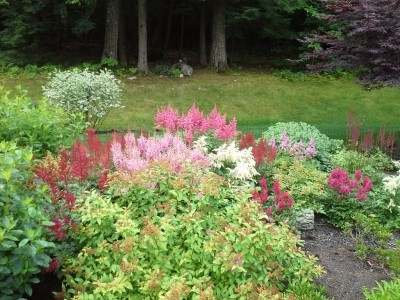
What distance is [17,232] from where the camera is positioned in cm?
283

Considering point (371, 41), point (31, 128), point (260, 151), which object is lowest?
point (260, 151)

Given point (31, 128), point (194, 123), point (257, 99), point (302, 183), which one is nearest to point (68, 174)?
point (31, 128)

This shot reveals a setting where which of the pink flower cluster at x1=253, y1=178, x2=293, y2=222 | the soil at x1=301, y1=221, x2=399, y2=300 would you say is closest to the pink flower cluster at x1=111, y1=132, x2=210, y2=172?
the pink flower cluster at x1=253, y1=178, x2=293, y2=222

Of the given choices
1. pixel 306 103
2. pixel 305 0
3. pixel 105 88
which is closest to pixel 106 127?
pixel 105 88

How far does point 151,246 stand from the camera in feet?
11.2

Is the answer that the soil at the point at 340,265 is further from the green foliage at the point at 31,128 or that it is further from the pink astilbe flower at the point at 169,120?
the green foliage at the point at 31,128

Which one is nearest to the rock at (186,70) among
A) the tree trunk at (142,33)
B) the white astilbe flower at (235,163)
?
the tree trunk at (142,33)

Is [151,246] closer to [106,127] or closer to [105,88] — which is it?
[105,88]

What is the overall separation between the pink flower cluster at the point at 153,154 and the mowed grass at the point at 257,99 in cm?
716

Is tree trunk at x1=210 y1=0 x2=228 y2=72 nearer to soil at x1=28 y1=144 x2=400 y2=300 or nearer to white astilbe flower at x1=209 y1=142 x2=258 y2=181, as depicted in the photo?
white astilbe flower at x1=209 y1=142 x2=258 y2=181

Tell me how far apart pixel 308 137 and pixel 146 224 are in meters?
4.11

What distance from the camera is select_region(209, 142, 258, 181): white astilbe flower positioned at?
181 inches

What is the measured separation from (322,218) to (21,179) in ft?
10.7

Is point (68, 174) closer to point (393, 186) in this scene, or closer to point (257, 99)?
point (393, 186)
